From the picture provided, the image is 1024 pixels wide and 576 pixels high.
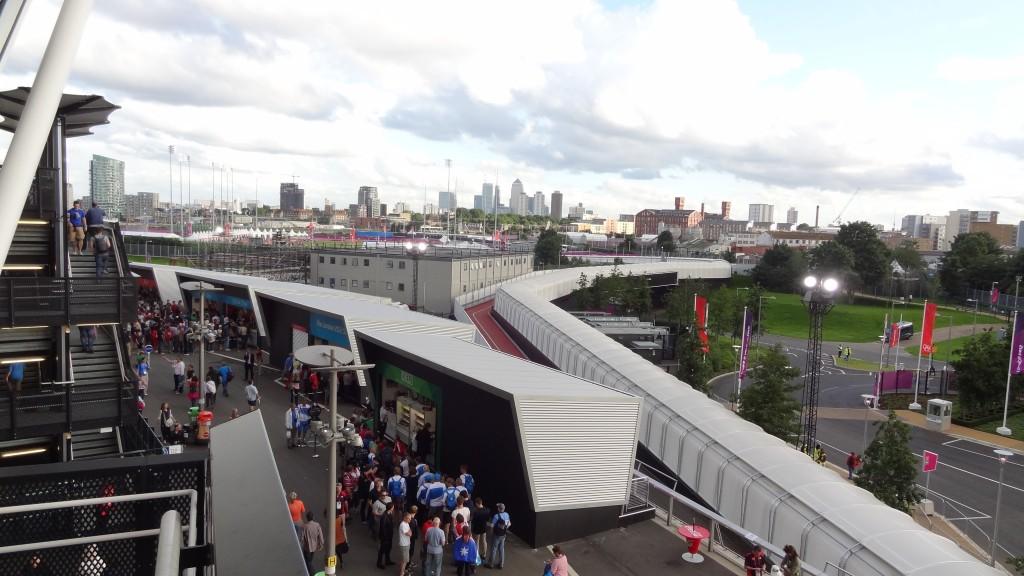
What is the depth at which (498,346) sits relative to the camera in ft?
110

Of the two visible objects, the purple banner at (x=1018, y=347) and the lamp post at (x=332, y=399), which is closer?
the lamp post at (x=332, y=399)

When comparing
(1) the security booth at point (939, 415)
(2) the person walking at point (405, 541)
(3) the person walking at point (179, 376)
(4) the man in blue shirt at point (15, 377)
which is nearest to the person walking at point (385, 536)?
(2) the person walking at point (405, 541)

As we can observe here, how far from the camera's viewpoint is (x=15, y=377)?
40.7ft

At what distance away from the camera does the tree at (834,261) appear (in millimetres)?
82625

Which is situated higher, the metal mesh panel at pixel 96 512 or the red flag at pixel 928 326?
the metal mesh panel at pixel 96 512

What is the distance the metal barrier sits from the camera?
36.9 ft

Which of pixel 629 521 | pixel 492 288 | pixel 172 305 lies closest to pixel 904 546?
pixel 629 521

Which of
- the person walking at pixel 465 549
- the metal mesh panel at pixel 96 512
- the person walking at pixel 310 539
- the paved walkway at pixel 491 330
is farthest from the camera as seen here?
the paved walkway at pixel 491 330

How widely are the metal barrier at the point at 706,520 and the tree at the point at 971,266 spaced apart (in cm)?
8127

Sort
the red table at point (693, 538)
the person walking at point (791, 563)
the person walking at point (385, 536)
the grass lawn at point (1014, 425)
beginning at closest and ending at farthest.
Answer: the person walking at point (791, 563)
the person walking at point (385, 536)
the red table at point (693, 538)
the grass lawn at point (1014, 425)

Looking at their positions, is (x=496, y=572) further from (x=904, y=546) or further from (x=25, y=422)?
(x=25, y=422)

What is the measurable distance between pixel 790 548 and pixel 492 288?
144ft

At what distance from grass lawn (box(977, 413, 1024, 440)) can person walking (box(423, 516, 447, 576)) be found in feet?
103

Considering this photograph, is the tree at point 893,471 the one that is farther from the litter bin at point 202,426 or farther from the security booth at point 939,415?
the litter bin at point 202,426
